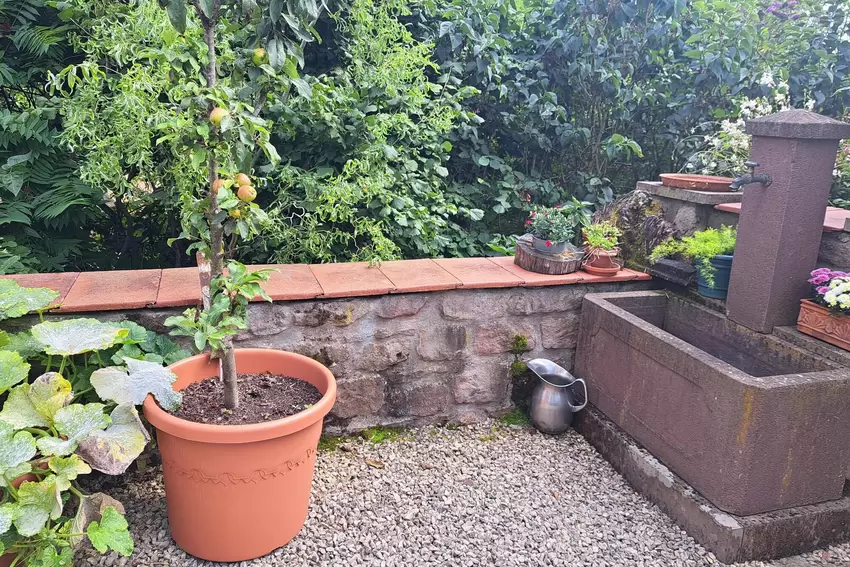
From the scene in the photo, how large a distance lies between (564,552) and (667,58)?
3375 millimetres

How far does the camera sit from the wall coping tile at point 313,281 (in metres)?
2.34

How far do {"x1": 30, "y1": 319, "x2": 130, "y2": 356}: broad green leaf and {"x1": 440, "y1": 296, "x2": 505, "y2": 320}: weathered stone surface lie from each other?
1.31m

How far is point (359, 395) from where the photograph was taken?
2727 mm

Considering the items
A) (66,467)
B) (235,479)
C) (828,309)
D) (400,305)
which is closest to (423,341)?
Answer: (400,305)

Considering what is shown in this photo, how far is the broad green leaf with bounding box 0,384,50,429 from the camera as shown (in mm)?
1779

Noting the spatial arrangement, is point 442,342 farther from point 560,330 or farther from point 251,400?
point 251,400

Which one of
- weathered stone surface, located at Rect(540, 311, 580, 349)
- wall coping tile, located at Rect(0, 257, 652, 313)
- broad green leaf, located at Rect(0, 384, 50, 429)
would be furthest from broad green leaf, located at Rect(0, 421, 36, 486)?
weathered stone surface, located at Rect(540, 311, 580, 349)

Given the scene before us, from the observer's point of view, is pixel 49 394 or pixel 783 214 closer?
pixel 49 394

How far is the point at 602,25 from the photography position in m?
3.97

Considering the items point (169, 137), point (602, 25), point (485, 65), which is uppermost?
point (602, 25)

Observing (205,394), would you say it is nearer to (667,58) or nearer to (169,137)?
(169,137)

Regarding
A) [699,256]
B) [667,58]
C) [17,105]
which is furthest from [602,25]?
[17,105]

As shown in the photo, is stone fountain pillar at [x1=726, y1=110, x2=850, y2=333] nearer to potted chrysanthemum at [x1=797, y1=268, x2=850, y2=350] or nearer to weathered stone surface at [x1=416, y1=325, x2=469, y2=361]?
potted chrysanthemum at [x1=797, y1=268, x2=850, y2=350]

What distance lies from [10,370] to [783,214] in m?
2.65
